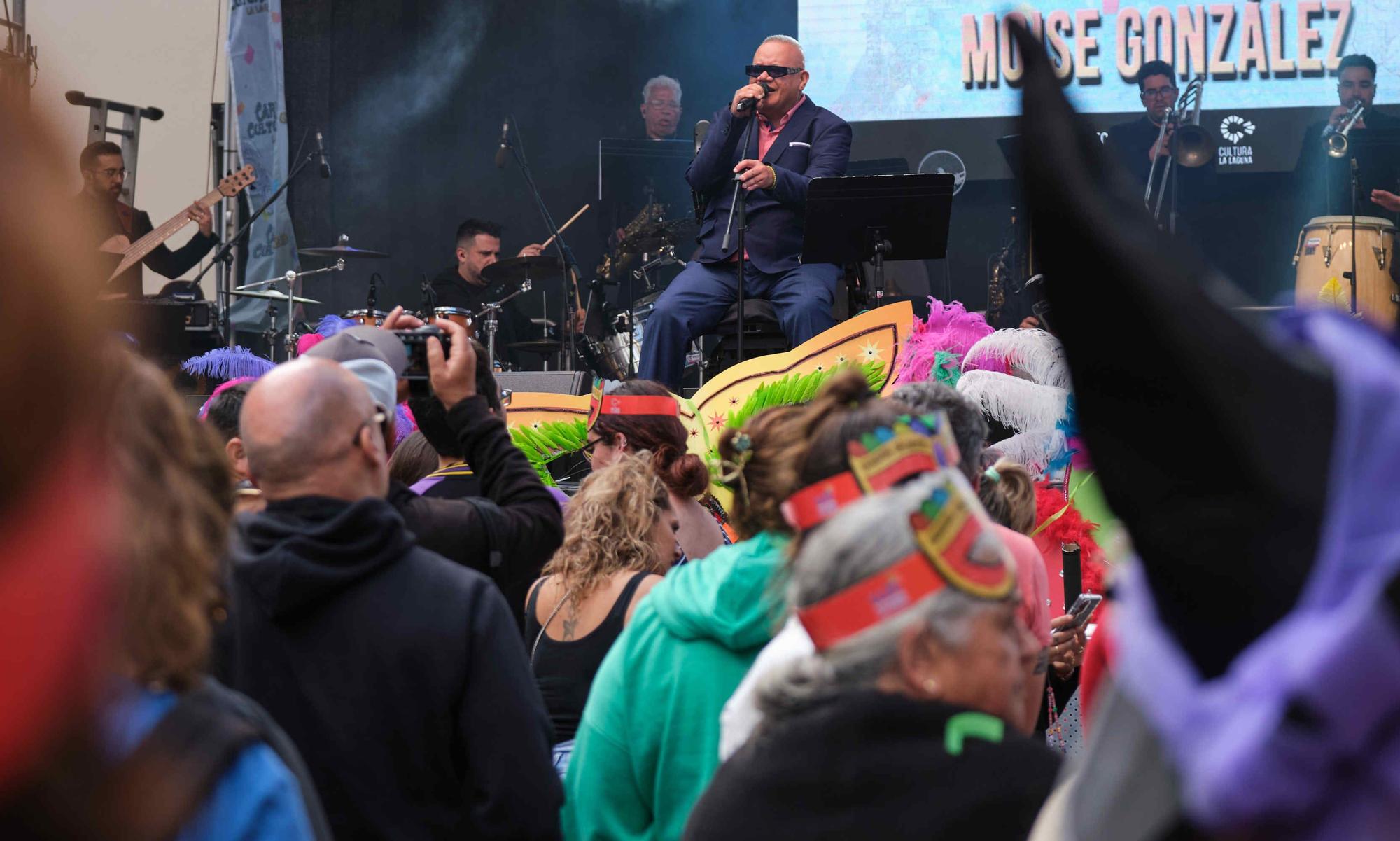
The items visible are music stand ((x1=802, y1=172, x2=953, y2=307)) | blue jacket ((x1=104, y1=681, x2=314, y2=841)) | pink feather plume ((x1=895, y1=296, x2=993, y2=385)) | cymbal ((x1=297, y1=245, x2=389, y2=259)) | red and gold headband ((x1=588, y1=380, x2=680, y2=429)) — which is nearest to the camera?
blue jacket ((x1=104, y1=681, x2=314, y2=841))

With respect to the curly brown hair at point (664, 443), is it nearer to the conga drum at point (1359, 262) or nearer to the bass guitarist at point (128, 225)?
the bass guitarist at point (128, 225)

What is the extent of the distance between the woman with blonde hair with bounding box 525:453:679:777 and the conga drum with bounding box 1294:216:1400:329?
6429 mm

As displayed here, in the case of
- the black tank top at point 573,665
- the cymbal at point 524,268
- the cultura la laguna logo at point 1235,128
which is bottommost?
the black tank top at point 573,665

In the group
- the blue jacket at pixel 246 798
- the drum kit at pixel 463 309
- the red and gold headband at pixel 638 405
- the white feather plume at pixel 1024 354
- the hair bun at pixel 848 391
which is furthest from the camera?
the drum kit at pixel 463 309

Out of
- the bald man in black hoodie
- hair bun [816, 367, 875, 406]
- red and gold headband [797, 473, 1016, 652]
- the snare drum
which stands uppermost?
the snare drum

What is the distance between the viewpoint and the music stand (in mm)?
6207

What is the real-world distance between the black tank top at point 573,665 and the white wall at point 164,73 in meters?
9.49

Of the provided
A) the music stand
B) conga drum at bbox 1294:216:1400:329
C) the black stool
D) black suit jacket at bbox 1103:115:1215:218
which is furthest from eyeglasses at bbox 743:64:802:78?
conga drum at bbox 1294:216:1400:329

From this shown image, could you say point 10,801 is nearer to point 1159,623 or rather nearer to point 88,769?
point 88,769

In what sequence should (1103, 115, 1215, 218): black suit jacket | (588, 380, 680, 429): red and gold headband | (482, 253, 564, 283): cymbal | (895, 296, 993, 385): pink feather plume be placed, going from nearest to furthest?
(588, 380, 680, 429): red and gold headband
(895, 296, 993, 385): pink feather plume
(1103, 115, 1215, 218): black suit jacket
(482, 253, 564, 283): cymbal

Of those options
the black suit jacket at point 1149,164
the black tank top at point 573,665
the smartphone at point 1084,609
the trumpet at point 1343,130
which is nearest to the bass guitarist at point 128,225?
the black tank top at point 573,665

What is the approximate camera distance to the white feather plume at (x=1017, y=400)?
4461 mm

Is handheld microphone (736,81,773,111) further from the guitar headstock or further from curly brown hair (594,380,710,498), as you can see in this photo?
the guitar headstock

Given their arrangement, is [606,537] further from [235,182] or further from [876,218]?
[235,182]
